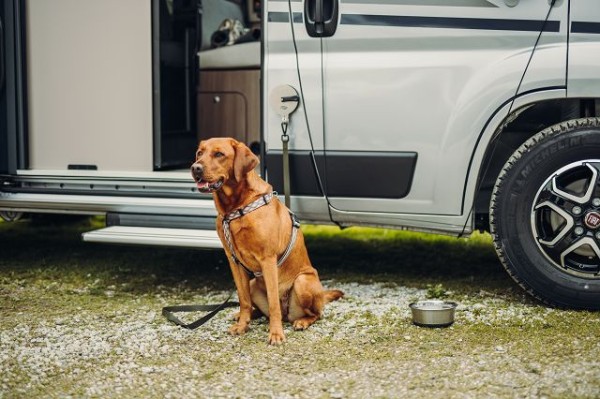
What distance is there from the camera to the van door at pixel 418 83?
12.6 ft

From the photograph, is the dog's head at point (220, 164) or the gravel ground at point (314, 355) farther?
the dog's head at point (220, 164)

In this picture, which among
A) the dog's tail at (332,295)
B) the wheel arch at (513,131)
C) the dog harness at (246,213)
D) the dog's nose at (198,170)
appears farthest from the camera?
the dog's tail at (332,295)

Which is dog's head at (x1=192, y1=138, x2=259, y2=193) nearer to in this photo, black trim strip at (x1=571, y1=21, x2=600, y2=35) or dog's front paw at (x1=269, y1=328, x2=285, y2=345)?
dog's front paw at (x1=269, y1=328, x2=285, y2=345)

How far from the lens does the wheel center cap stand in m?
3.74

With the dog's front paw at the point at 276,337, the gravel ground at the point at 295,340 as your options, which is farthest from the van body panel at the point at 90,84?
the dog's front paw at the point at 276,337

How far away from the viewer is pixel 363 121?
4066mm

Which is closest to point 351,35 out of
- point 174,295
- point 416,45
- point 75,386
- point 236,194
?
point 416,45

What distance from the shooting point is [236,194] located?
12.0 feet

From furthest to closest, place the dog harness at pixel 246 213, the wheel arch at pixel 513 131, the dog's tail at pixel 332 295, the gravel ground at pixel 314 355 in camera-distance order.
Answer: the dog's tail at pixel 332 295
the wheel arch at pixel 513 131
the dog harness at pixel 246 213
the gravel ground at pixel 314 355

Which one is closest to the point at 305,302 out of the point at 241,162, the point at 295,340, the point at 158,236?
the point at 295,340

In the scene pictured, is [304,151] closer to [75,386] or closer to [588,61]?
[588,61]

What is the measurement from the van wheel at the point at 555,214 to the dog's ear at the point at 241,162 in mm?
1199

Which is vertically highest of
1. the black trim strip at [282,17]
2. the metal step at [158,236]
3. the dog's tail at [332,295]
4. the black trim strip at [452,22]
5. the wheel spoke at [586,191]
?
the black trim strip at [282,17]

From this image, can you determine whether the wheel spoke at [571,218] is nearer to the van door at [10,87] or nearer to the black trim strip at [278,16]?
the black trim strip at [278,16]
